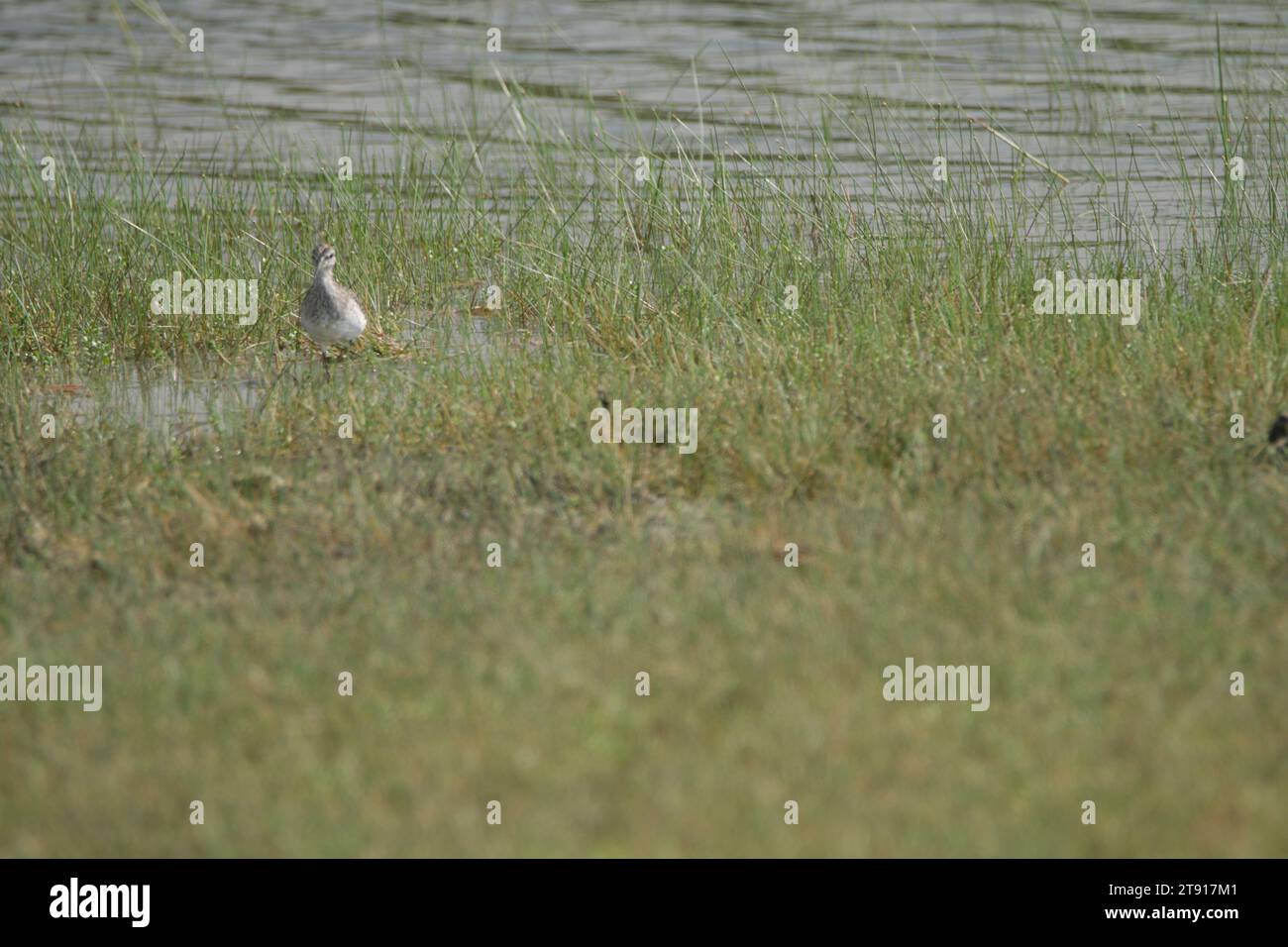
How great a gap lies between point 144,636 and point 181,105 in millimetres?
11480

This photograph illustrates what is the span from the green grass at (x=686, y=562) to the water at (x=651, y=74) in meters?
2.61

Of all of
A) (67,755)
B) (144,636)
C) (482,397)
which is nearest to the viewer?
(67,755)

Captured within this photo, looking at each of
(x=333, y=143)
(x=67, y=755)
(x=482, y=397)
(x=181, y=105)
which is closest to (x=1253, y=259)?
(x=482, y=397)

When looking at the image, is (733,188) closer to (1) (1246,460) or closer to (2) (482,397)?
(2) (482,397)

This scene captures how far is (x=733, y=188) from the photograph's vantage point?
9.20m

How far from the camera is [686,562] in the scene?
16.1 ft

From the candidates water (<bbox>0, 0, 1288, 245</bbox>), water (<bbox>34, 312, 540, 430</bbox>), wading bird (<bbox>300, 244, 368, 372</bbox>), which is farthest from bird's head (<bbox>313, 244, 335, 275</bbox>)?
water (<bbox>0, 0, 1288, 245</bbox>)

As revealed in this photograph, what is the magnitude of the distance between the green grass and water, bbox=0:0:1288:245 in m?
2.61

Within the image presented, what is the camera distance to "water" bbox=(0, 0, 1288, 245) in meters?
11.9

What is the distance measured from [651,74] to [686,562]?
1106cm

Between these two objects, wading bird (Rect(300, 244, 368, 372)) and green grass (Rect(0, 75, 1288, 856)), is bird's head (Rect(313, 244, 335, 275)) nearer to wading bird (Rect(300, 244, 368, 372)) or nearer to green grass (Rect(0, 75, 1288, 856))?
wading bird (Rect(300, 244, 368, 372))

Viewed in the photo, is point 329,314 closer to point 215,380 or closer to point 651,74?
point 215,380

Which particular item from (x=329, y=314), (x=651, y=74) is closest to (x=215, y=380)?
(x=329, y=314)
